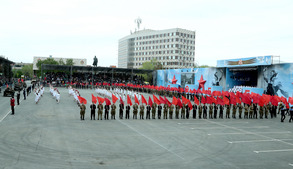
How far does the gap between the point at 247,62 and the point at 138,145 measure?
31.2m

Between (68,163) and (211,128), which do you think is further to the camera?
(211,128)

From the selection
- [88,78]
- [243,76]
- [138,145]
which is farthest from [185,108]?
[88,78]

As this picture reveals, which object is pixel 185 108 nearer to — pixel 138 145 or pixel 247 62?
pixel 138 145

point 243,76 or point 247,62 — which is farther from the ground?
point 247,62

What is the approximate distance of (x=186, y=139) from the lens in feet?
46.9

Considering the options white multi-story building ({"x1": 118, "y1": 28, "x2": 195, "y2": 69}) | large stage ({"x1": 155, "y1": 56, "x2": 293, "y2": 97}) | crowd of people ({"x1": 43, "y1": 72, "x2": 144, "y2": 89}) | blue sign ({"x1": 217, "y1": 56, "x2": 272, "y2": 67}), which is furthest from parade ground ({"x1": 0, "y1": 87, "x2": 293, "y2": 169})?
white multi-story building ({"x1": 118, "y1": 28, "x2": 195, "y2": 69})

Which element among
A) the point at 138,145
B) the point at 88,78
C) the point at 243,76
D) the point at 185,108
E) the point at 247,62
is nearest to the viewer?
the point at 138,145

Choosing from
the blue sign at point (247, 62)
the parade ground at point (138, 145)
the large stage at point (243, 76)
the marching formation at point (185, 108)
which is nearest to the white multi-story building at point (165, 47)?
the large stage at point (243, 76)

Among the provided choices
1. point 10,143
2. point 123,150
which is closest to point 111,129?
point 123,150

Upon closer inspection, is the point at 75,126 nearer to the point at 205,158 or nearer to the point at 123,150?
the point at 123,150

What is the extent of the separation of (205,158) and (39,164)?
663 cm

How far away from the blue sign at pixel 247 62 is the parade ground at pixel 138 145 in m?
19.3

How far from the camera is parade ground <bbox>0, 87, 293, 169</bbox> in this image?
9.95 meters

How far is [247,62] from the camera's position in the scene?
38812mm
